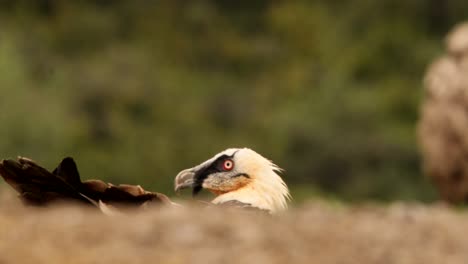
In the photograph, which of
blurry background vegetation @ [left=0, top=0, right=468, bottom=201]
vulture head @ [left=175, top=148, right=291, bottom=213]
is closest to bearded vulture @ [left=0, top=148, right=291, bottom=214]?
vulture head @ [left=175, top=148, right=291, bottom=213]

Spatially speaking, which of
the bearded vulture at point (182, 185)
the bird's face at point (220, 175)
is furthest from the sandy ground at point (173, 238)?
the bird's face at point (220, 175)

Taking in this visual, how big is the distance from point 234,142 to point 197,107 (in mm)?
2520

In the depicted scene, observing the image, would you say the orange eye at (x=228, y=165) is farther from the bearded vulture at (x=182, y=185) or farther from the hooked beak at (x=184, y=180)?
the hooked beak at (x=184, y=180)

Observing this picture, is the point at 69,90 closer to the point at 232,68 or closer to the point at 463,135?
the point at 232,68

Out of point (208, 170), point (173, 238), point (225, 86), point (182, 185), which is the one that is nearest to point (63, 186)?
point (173, 238)

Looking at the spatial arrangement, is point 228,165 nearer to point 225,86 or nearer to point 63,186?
point 63,186

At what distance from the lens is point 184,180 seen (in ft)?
20.4

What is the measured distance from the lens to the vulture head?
5.88m

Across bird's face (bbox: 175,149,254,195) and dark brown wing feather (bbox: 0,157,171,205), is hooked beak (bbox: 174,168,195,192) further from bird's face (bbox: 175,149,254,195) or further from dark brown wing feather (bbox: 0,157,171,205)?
dark brown wing feather (bbox: 0,157,171,205)

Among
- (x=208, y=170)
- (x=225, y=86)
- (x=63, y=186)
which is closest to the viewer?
(x=63, y=186)

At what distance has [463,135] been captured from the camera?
20.1 m

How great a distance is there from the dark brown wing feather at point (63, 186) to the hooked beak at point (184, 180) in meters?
0.81

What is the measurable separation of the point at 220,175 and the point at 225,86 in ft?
83.1

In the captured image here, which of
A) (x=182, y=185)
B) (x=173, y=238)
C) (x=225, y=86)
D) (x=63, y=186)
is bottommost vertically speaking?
(x=225, y=86)
